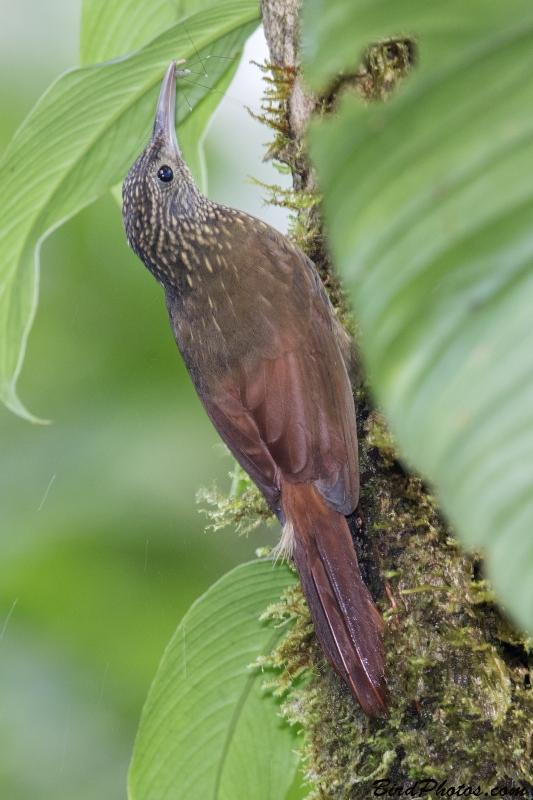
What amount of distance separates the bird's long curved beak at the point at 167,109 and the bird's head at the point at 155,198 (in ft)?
0.17

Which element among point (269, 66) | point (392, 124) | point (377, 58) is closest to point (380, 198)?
point (392, 124)

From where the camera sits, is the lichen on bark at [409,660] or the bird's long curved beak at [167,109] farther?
the bird's long curved beak at [167,109]

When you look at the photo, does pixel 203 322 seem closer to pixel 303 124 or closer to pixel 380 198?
pixel 303 124

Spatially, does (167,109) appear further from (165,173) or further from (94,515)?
(94,515)

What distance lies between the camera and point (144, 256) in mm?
2049

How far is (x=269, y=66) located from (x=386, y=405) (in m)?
1.29

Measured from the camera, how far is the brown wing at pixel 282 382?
1407 millimetres

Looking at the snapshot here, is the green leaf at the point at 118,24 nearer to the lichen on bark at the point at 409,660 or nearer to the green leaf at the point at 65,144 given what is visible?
the green leaf at the point at 65,144

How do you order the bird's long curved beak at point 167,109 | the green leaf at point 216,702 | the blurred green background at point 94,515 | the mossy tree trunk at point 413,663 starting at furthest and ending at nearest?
the blurred green background at point 94,515
the bird's long curved beak at point 167,109
the green leaf at point 216,702
the mossy tree trunk at point 413,663

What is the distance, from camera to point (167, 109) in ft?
5.70

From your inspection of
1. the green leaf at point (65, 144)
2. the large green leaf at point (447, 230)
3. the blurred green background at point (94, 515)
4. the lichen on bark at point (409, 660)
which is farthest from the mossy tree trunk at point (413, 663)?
the blurred green background at point (94, 515)

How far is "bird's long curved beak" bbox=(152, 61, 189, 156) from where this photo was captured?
5.46 feet

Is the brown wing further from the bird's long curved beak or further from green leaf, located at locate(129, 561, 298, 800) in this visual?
the bird's long curved beak

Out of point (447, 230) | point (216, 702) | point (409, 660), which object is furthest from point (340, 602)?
point (447, 230)
